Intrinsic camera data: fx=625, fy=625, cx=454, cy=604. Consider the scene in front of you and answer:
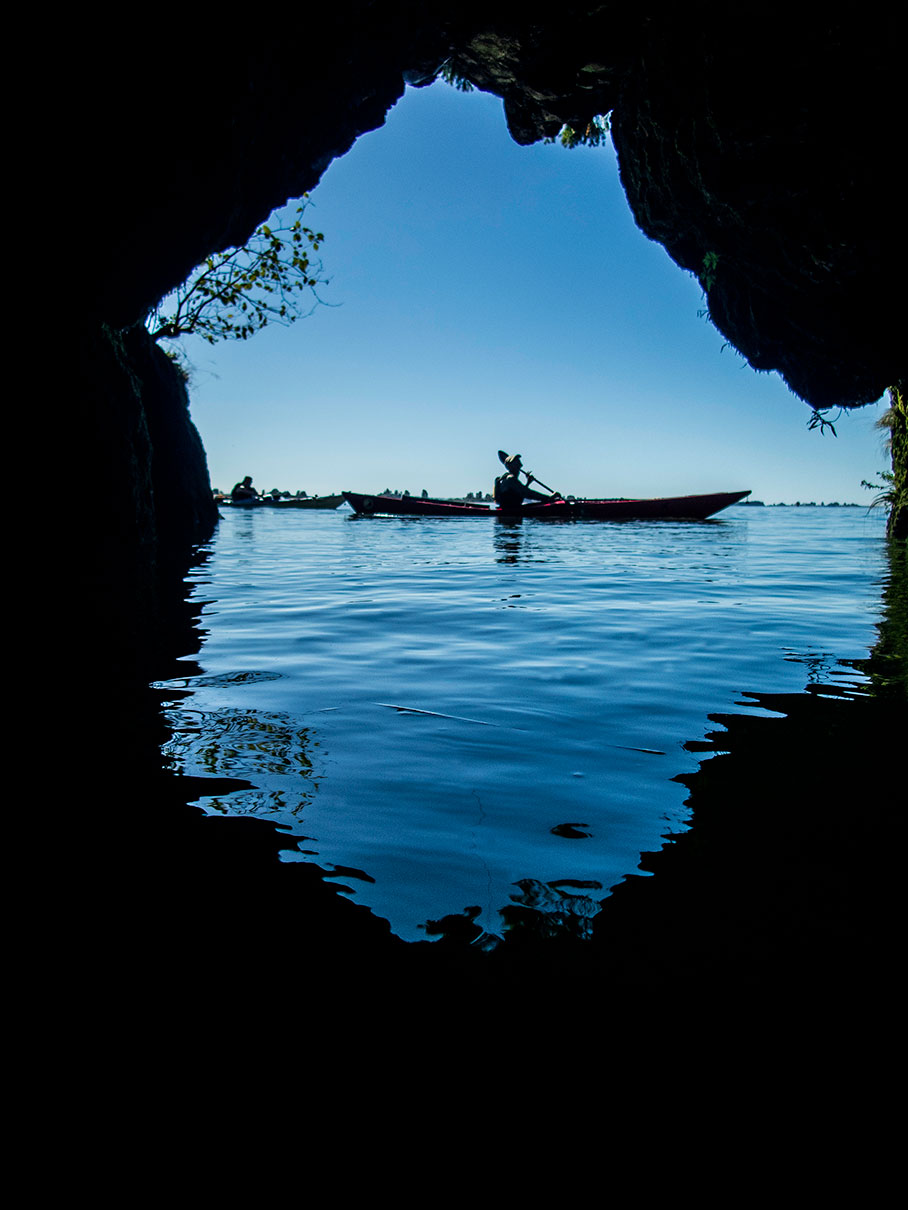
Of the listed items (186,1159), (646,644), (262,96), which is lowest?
(186,1159)

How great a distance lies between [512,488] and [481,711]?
19.6 m

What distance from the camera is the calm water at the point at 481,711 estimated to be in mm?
1599

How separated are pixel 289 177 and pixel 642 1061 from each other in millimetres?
11457

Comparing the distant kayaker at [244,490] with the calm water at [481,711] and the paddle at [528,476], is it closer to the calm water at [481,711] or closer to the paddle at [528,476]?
the paddle at [528,476]

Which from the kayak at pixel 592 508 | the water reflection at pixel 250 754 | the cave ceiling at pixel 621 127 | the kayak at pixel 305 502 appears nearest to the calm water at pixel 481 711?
the water reflection at pixel 250 754

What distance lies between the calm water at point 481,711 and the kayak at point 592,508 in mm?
14950

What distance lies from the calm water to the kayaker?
15172mm

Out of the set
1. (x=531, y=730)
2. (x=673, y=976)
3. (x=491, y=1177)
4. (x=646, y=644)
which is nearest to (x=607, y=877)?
(x=673, y=976)

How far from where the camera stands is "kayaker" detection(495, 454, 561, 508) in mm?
21531

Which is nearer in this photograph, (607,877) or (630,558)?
(607,877)

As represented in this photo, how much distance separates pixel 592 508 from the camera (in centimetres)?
2195

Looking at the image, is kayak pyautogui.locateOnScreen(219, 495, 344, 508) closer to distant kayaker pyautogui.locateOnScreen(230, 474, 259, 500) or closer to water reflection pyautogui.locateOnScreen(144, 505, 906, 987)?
distant kayaker pyautogui.locateOnScreen(230, 474, 259, 500)

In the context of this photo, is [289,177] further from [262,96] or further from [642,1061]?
[642,1061]

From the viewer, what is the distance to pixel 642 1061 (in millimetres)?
1012
